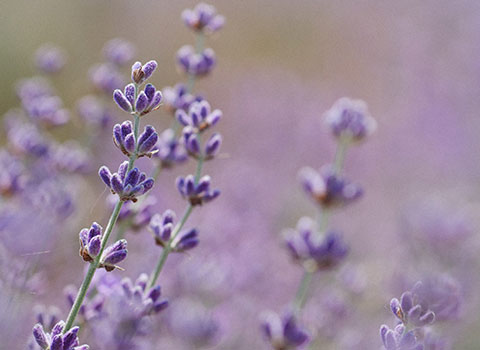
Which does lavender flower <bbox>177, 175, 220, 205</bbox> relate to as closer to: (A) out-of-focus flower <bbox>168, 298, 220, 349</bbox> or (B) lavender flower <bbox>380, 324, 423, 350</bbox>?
(B) lavender flower <bbox>380, 324, 423, 350</bbox>

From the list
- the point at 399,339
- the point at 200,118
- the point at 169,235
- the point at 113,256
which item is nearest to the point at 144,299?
the point at 169,235

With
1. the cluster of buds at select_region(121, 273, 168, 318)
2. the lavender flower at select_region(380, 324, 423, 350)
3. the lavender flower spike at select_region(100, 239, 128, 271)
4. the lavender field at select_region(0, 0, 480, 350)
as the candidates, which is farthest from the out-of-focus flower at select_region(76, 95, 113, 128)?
the lavender flower at select_region(380, 324, 423, 350)

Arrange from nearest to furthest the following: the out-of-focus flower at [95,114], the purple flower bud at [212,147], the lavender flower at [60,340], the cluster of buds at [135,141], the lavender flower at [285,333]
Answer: the lavender flower at [60,340]
the cluster of buds at [135,141]
the purple flower bud at [212,147]
the lavender flower at [285,333]
the out-of-focus flower at [95,114]

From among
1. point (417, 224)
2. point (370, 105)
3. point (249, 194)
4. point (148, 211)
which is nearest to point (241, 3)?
point (370, 105)

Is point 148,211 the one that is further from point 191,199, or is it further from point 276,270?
point 276,270

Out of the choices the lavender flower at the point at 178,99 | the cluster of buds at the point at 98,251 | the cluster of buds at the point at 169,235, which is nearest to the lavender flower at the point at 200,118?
the lavender flower at the point at 178,99

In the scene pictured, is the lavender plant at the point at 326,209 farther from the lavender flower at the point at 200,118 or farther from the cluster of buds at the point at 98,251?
the cluster of buds at the point at 98,251

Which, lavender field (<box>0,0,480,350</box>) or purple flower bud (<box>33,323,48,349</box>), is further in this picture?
lavender field (<box>0,0,480,350</box>)
